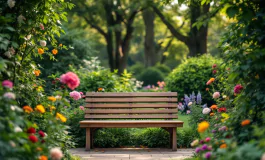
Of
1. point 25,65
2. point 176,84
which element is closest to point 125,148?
point 25,65

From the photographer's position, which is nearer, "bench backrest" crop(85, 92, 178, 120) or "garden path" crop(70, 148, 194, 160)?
"garden path" crop(70, 148, 194, 160)

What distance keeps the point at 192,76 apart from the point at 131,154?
570cm

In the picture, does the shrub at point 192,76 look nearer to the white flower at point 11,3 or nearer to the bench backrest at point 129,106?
the bench backrest at point 129,106

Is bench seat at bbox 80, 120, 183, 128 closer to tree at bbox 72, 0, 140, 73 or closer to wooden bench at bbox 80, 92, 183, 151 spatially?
wooden bench at bbox 80, 92, 183, 151

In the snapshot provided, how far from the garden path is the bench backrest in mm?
573

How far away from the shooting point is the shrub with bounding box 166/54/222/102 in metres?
10.8

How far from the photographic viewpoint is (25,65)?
4652 millimetres

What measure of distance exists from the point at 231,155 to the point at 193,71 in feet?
27.9

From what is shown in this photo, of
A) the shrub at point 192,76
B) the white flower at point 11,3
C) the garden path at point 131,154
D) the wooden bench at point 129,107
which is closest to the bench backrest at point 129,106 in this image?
the wooden bench at point 129,107

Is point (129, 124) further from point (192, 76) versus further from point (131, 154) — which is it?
point (192, 76)

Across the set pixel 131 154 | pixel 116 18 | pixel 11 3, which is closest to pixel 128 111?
pixel 131 154

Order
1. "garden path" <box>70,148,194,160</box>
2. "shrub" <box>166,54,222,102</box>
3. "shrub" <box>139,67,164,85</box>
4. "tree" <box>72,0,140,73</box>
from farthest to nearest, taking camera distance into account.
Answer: "shrub" <box>139,67,164,85</box>
"tree" <box>72,0,140,73</box>
"shrub" <box>166,54,222,102</box>
"garden path" <box>70,148,194,160</box>

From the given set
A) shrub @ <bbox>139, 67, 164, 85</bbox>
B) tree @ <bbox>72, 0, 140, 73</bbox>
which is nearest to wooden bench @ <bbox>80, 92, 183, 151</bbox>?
tree @ <bbox>72, 0, 140, 73</bbox>

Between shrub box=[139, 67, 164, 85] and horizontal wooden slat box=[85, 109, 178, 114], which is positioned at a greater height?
shrub box=[139, 67, 164, 85]
